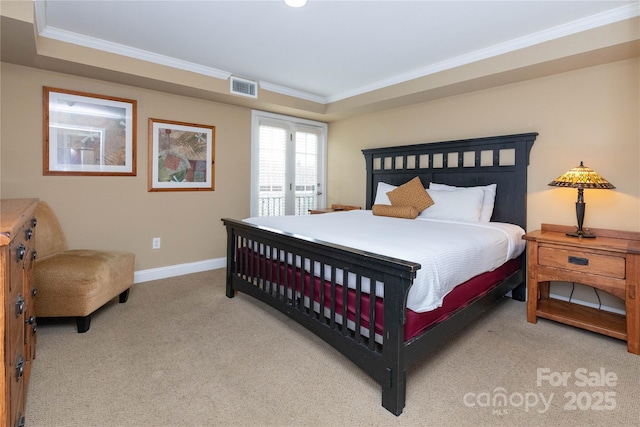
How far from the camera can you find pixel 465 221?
3.10 meters

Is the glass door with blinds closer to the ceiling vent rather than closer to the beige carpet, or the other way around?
the ceiling vent

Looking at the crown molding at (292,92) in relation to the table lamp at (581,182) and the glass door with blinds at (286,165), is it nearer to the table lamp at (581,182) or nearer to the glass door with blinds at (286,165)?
the glass door with blinds at (286,165)

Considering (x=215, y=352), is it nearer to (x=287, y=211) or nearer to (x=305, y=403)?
(x=305, y=403)

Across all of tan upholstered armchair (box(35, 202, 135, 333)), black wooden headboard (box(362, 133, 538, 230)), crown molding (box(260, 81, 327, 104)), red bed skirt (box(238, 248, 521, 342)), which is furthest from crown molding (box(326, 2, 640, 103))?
tan upholstered armchair (box(35, 202, 135, 333))

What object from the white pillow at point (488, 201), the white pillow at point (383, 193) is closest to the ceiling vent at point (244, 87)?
the white pillow at point (383, 193)

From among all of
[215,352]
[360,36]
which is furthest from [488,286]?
[360,36]

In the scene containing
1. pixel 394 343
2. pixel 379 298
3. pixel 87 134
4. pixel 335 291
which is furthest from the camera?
pixel 87 134

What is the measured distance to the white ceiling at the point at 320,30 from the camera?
232 centimetres

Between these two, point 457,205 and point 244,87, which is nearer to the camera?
point 457,205

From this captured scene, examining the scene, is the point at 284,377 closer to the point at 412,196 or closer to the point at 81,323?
the point at 81,323

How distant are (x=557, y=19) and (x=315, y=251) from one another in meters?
2.54

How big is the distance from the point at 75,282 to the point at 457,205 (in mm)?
3318

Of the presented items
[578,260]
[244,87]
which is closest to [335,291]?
Result: [578,260]

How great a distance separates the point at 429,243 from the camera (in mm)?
2004
